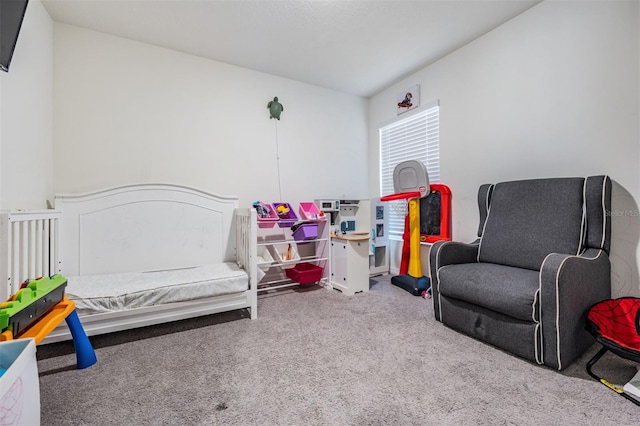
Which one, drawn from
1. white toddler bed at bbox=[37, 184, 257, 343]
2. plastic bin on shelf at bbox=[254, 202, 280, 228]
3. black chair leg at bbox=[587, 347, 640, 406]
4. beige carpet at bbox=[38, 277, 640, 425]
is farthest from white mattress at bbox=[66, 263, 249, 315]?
black chair leg at bbox=[587, 347, 640, 406]

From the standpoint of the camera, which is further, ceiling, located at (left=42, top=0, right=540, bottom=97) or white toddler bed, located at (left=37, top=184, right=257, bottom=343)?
ceiling, located at (left=42, top=0, right=540, bottom=97)

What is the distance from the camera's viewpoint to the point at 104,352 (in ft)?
5.44

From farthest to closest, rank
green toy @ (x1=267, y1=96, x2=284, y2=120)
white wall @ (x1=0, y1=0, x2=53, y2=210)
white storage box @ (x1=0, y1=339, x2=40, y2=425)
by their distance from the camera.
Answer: green toy @ (x1=267, y1=96, x2=284, y2=120) → white wall @ (x1=0, y1=0, x2=53, y2=210) → white storage box @ (x1=0, y1=339, x2=40, y2=425)

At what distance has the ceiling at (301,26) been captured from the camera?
203 centimetres

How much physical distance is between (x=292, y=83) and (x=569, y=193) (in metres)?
2.80

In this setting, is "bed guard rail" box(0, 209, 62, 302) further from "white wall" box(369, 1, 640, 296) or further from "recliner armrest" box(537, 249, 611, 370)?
"white wall" box(369, 1, 640, 296)

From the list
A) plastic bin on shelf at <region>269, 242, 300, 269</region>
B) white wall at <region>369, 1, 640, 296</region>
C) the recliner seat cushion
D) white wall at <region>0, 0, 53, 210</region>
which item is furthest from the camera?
plastic bin on shelf at <region>269, 242, 300, 269</region>

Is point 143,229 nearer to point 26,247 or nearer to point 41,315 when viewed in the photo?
point 26,247

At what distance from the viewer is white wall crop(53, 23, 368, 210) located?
2.25 meters

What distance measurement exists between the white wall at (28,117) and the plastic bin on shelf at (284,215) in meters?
1.75

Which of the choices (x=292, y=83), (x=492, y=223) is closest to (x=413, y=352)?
(x=492, y=223)

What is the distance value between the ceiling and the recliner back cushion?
1.42 m

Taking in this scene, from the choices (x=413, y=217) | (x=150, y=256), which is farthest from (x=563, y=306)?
(x=150, y=256)

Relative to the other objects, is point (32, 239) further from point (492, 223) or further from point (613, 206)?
point (613, 206)
